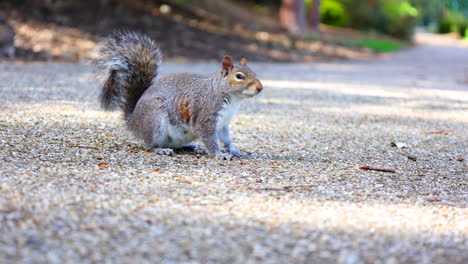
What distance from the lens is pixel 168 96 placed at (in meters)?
4.06

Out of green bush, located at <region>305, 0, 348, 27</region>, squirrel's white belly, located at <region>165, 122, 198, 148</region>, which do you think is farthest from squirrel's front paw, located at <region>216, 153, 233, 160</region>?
green bush, located at <region>305, 0, 348, 27</region>

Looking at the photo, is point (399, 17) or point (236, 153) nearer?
point (236, 153)

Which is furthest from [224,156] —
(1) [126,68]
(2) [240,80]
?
(1) [126,68]

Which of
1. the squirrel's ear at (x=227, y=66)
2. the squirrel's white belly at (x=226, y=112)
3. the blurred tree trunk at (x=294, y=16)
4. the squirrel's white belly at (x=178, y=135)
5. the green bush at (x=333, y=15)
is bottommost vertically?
the squirrel's white belly at (x=178, y=135)

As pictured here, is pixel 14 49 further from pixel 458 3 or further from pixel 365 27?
pixel 458 3

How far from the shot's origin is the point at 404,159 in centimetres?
434

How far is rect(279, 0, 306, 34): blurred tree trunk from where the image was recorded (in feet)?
60.2

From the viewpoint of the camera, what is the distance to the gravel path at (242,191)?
223 centimetres

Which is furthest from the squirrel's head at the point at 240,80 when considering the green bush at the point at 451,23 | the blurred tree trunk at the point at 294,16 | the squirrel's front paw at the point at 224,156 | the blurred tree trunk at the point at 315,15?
the green bush at the point at 451,23

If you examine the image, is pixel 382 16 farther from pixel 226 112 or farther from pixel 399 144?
pixel 226 112

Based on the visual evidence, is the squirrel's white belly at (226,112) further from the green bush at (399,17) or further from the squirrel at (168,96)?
the green bush at (399,17)

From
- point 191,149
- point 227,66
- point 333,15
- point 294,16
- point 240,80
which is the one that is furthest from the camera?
point 333,15

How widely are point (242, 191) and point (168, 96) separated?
129cm

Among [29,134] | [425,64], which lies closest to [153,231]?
[29,134]
